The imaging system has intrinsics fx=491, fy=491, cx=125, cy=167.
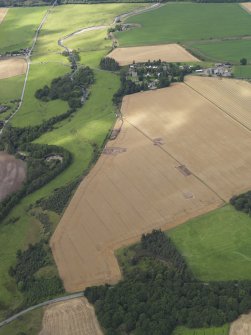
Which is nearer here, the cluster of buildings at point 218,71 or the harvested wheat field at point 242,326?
the harvested wheat field at point 242,326

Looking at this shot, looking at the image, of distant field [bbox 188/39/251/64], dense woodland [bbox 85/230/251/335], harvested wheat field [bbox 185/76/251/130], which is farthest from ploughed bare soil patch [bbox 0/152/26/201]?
distant field [bbox 188/39/251/64]

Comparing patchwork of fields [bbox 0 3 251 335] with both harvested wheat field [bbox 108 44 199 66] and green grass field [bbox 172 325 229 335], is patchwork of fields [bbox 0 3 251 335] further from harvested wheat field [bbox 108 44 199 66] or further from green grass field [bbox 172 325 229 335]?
harvested wheat field [bbox 108 44 199 66]

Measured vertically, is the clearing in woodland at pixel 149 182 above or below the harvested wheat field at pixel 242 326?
below

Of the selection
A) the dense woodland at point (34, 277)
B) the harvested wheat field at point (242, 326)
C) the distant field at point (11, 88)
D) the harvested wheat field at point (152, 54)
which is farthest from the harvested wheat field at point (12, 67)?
the harvested wheat field at point (242, 326)

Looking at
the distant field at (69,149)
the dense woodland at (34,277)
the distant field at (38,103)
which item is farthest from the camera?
the distant field at (38,103)

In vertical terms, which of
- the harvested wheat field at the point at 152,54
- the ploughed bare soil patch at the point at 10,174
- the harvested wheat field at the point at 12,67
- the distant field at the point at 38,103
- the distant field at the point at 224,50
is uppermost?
the harvested wheat field at the point at 152,54

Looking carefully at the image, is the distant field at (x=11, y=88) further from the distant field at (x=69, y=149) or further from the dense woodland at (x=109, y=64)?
the dense woodland at (x=109, y=64)

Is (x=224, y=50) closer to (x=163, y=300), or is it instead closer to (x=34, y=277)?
(x=34, y=277)
